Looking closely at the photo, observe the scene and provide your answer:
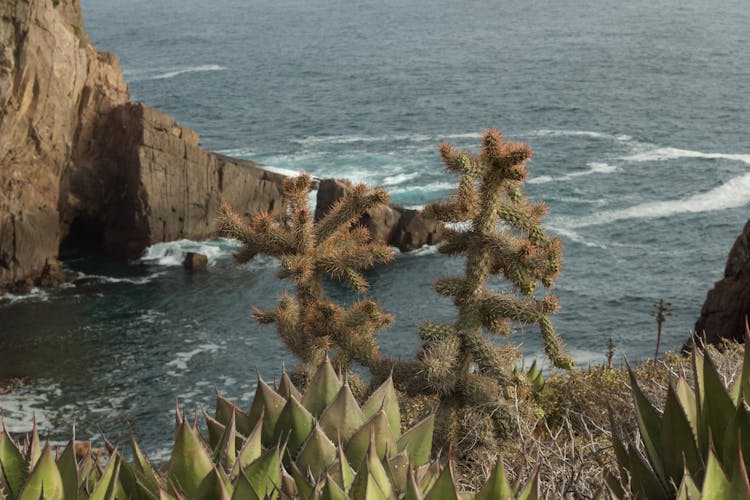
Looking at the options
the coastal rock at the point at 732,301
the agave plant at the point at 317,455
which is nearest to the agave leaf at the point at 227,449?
the agave plant at the point at 317,455

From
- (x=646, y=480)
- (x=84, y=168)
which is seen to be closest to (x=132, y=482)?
(x=646, y=480)

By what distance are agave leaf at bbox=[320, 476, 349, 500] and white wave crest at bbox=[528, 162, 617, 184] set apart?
5254cm

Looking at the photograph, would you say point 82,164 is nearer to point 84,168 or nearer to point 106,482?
point 84,168

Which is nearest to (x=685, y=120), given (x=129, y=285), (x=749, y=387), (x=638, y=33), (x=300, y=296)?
(x=638, y=33)

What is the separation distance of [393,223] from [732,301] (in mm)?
21916

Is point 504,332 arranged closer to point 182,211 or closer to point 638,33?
point 182,211

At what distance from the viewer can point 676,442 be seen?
511 cm

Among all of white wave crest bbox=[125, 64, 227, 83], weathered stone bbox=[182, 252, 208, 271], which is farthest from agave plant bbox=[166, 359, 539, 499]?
white wave crest bbox=[125, 64, 227, 83]

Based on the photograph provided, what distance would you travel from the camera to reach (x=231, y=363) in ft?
118

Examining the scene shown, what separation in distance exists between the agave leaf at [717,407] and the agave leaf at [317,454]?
1882 millimetres

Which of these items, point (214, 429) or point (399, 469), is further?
point (214, 429)

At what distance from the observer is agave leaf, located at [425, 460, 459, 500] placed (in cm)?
430

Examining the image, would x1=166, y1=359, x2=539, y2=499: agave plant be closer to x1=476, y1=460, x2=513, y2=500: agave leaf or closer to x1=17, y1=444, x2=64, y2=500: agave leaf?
x1=476, y1=460, x2=513, y2=500: agave leaf

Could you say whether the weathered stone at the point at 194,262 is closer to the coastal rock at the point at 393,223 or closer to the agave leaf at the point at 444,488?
the coastal rock at the point at 393,223
